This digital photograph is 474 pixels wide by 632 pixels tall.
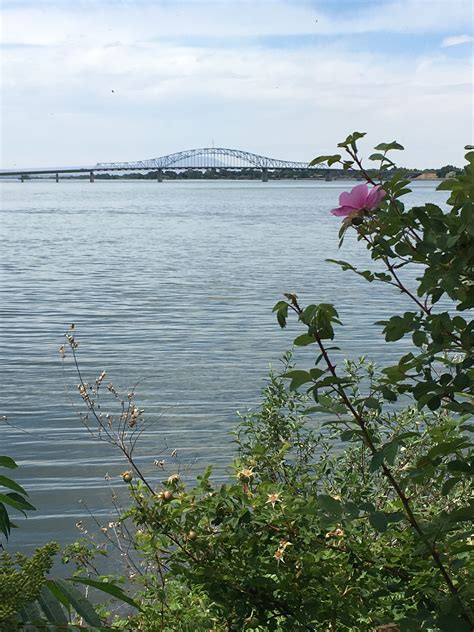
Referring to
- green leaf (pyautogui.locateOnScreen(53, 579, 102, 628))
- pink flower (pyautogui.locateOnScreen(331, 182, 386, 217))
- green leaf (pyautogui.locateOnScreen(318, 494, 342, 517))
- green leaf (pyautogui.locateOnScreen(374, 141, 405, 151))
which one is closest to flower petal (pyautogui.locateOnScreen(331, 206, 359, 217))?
pink flower (pyautogui.locateOnScreen(331, 182, 386, 217))

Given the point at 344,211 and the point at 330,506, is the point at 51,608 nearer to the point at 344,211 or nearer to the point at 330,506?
the point at 330,506

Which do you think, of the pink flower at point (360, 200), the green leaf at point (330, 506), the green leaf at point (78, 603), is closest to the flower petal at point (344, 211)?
the pink flower at point (360, 200)

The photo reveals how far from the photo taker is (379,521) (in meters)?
2.23

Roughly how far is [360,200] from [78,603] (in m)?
1.27

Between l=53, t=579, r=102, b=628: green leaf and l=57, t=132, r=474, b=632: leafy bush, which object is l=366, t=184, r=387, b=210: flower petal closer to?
l=57, t=132, r=474, b=632: leafy bush

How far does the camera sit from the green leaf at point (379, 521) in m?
2.21

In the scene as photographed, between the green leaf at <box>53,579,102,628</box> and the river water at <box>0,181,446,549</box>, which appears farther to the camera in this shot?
the river water at <box>0,181,446,549</box>

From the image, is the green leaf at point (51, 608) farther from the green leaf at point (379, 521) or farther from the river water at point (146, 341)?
the river water at point (146, 341)

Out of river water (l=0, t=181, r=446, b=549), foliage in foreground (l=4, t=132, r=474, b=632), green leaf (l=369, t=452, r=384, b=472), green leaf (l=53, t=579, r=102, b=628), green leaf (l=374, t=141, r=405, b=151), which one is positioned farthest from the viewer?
river water (l=0, t=181, r=446, b=549)

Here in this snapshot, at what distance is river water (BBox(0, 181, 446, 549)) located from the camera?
27.7 ft

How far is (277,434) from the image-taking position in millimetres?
5148

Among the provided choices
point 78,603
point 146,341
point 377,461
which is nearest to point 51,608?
point 78,603

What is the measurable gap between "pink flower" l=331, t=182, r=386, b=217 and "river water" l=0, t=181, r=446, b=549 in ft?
12.1

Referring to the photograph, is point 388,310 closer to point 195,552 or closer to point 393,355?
point 393,355
